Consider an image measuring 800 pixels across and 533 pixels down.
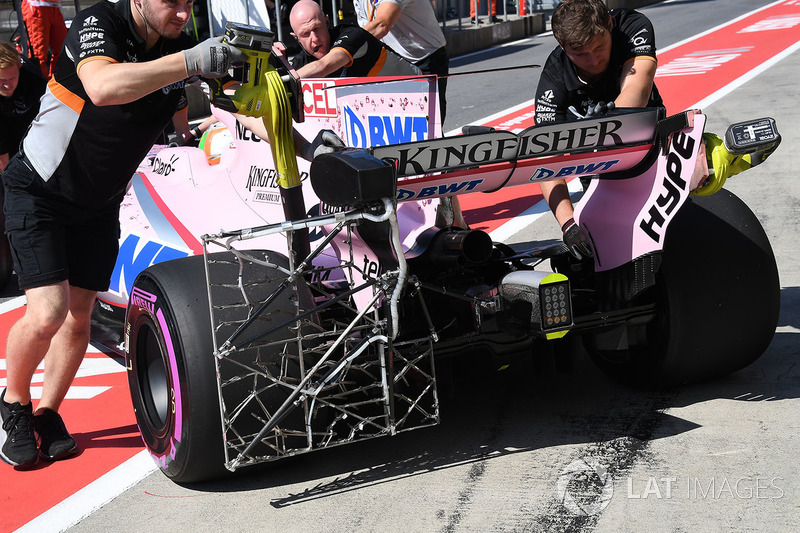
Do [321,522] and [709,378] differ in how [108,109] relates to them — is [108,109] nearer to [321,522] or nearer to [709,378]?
[321,522]

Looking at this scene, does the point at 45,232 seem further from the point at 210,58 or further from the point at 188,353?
the point at 210,58

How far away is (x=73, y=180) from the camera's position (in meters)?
3.91

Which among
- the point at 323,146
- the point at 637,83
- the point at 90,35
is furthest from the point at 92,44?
the point at 637,83

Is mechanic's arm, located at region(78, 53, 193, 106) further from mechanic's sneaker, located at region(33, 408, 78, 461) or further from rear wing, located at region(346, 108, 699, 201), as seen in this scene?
mechanic's sneaker, located at region(33, 408, 78, 461)

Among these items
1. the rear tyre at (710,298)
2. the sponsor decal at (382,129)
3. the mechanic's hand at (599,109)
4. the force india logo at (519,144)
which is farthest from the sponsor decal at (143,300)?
the rear tyre at (710,298)

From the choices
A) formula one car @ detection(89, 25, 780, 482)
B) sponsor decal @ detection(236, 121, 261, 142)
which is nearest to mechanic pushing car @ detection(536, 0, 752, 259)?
formula one car @ detection(89, 25, 780, 482)

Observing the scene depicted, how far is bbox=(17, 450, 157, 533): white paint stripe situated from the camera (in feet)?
11.6

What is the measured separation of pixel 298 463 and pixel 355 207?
43.2 inches

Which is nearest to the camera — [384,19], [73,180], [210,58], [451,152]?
[210,58]

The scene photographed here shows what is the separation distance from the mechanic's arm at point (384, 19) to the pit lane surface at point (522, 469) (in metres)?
2.98

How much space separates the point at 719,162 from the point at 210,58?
1.81 m

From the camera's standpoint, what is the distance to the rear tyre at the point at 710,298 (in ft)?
13.1

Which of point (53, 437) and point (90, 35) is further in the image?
point (53, 437)

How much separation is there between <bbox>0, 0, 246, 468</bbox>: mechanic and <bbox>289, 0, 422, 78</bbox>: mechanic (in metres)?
2.08
